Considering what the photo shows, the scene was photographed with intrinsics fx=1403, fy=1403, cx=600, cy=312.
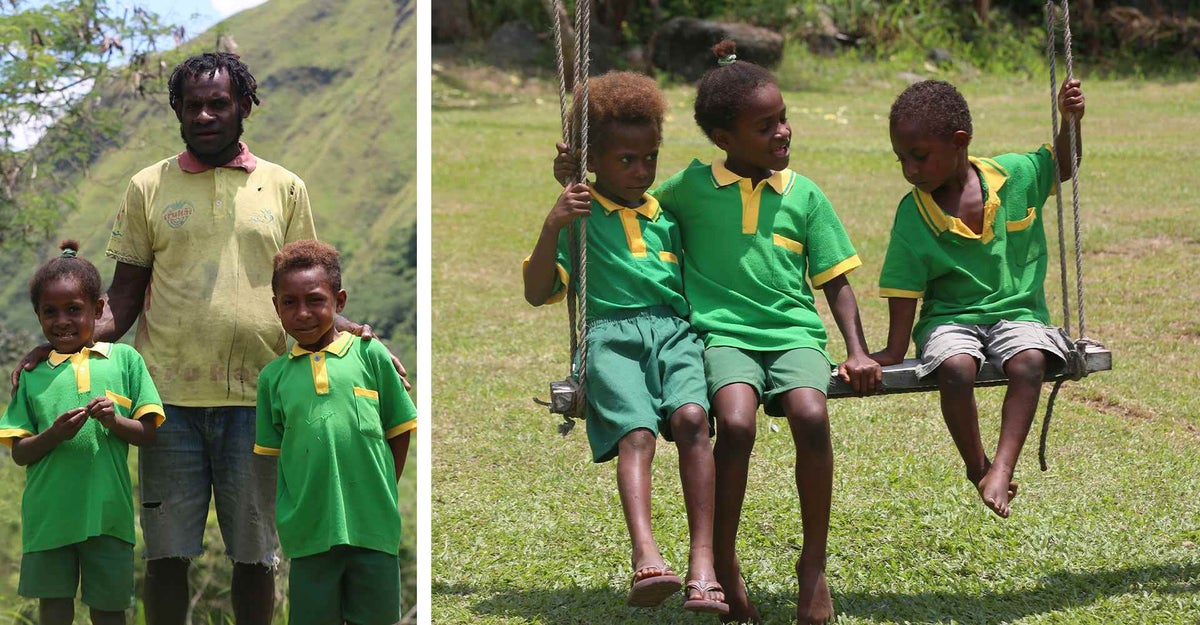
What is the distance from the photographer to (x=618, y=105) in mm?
4082

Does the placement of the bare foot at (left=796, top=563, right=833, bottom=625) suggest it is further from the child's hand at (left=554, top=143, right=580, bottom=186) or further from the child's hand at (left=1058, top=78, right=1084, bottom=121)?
the child's hand at (left=1058, top=78, right=1084, bottom=121)

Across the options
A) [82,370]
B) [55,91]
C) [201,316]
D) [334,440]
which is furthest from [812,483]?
[55,91]

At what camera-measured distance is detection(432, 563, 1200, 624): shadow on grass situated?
15.1 ft

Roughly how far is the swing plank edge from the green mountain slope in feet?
27.8

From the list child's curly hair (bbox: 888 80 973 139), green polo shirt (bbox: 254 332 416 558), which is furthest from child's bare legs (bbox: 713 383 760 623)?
child's curly hair (bbox: 888 80 973 139)

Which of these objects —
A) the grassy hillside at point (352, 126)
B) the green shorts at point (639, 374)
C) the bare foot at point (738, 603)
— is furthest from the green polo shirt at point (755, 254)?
the grassy hillside at point (352, 126)

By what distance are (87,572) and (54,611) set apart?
0.46ft

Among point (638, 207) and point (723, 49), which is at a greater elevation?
point (723, 49)

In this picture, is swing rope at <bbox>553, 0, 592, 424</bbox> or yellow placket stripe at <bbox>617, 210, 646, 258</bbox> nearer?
swing rope at <bbox>553, 0, 592, 424</bbox>

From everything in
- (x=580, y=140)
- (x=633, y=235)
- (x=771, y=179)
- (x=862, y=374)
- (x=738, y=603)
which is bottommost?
(x=738, y=603)

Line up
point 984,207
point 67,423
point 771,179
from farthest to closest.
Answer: point 984,207, point 771,179, point 67,423

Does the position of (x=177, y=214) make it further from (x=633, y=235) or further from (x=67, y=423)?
(x=633, y=235)

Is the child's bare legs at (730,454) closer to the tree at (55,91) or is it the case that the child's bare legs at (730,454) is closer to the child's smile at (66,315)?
the child's smile at (66,315)

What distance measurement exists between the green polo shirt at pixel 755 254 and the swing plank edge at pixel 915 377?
0.50 feet
